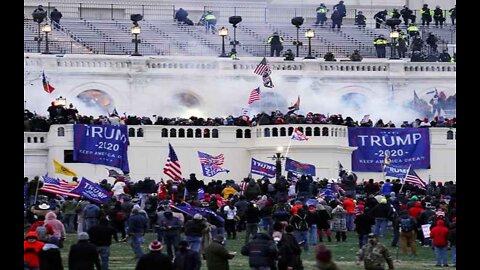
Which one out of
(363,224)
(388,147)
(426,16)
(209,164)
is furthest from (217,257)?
(426,16)

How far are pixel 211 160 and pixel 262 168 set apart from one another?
314 cm

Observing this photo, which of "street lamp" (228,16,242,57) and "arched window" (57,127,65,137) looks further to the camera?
"street lamp" (228,16,242,57)

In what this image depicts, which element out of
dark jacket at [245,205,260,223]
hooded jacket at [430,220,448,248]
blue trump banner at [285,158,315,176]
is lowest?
hooded jacket at [430,220,448,248]

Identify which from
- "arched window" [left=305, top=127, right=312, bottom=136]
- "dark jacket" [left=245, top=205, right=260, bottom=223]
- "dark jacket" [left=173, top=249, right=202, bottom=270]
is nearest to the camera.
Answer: "dark jacket" [left=173, top=249, right=202, bottom=270]

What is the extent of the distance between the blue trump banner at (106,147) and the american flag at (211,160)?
2.14m

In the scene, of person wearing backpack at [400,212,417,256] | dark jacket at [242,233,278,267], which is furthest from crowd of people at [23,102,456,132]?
dark jacket at [242,233,278,267]

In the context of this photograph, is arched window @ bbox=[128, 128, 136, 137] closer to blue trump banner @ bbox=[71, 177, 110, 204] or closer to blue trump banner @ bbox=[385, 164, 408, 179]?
blue trump banner @ bbox=[385, 164, 408, 179]

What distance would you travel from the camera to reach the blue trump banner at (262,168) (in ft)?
192

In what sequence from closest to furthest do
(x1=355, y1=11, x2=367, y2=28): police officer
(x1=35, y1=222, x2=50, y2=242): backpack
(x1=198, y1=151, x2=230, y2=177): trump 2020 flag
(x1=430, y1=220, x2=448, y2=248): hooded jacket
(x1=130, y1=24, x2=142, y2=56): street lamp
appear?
(x1=35, y1=222, x2=50, y2=242): backpack < (x1=430, y1=220, x2=448, y2=248): hooded jacket < (x1=198, y1=151, x2=230, y2=177): trump 2020 flag < (x1=130, y1=24, x2=142, y2=56): street lamp < (x1=355, y1=11, x2=367, y2=28): police officer

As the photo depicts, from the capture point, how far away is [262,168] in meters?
58.8

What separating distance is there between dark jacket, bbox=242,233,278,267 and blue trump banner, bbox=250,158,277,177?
2269 centimetres

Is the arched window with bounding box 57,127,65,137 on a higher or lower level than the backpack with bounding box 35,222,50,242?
higher

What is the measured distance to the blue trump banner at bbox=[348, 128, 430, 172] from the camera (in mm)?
64188
